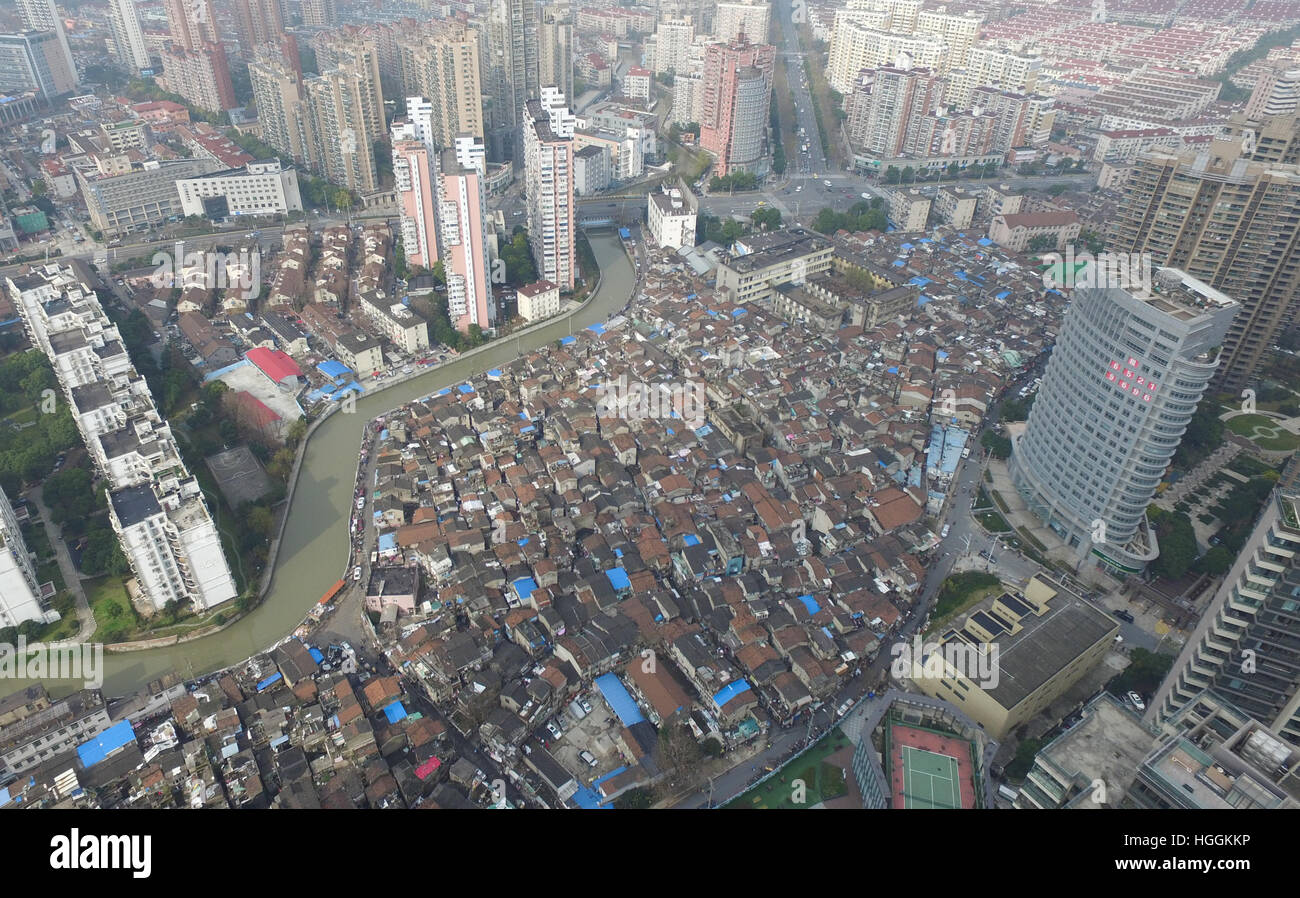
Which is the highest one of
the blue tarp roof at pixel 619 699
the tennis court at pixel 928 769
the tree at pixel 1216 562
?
the tennis court at pixel 928 769


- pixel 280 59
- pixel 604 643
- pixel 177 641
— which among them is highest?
pixel 280 59

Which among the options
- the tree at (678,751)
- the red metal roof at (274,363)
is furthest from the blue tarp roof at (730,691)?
the red metal roof at (274,363)

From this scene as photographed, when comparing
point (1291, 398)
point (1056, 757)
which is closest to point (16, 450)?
point (1056, 757)

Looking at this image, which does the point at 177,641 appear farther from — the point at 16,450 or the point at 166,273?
the point at 166,273

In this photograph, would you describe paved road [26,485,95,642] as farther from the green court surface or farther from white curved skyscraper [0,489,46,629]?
the green court surface

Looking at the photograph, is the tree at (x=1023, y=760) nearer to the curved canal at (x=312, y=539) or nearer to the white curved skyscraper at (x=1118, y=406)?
the white curved skyscraper at (x=1118, y=406)

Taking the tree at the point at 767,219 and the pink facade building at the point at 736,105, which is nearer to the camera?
the tree at the point at 767,219
